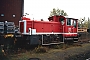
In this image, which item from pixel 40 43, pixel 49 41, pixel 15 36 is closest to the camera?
pixel 15 36

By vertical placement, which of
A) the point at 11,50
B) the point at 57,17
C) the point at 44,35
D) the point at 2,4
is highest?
the point at 2,4

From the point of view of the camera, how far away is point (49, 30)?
14.4 meters

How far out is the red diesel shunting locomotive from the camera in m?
12.7

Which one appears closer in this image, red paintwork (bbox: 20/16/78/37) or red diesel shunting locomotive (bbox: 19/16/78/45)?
red diesel shunting locomotive (bbox: 19/16/78/45)

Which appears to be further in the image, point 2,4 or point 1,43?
point 2,4

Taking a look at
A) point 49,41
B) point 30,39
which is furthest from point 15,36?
point 49,41

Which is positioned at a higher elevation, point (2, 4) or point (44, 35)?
point (2, 4)

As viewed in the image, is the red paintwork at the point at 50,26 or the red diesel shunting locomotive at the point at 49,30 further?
the red paintwork at the point at 50,26

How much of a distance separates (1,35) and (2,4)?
10278mm

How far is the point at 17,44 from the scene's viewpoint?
11914 millimetres

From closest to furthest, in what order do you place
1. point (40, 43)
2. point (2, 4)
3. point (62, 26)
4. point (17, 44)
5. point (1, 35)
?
point (1, 35) → point (17, 44) → point (40, 43) → point (62, 26) → point (2, 4)

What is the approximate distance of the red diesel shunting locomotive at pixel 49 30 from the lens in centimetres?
1270

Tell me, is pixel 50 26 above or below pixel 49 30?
above

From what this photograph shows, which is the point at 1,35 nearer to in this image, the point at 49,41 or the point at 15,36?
the point at 15,36
